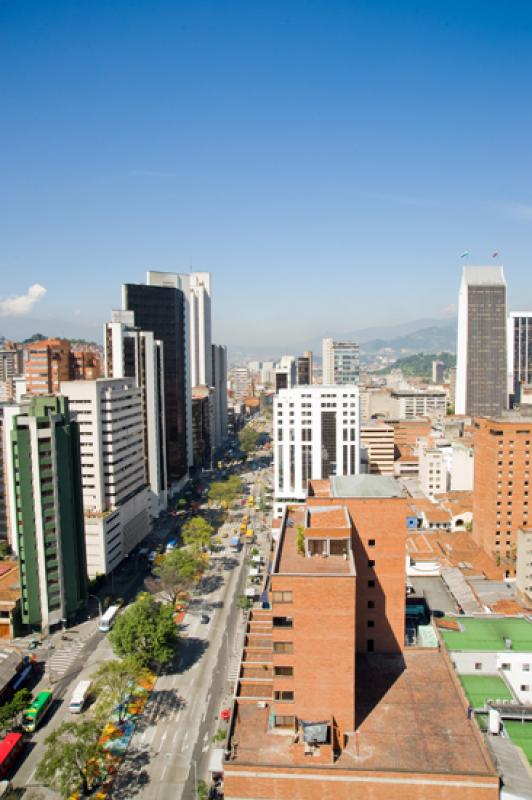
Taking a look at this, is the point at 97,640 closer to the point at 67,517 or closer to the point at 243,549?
the point at 67,517

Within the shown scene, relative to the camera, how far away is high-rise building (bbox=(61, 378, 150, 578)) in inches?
2520

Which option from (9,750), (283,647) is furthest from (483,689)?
(9,750)

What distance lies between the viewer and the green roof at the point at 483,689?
124 feet

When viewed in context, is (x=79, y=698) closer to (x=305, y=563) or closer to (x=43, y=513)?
(x=43, y=513)

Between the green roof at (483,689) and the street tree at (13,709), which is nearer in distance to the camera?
the street tree at (13,709)

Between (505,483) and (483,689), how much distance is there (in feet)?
111

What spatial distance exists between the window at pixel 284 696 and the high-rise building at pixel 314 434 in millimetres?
56381

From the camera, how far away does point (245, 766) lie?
2359 cm

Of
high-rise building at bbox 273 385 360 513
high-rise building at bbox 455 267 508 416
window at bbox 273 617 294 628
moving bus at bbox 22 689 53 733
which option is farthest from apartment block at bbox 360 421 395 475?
window at bbox 273 617 294 628

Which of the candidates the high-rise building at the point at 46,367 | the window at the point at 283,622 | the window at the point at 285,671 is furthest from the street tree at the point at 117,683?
the high-rise building at the point at 46,367

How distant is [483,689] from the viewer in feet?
128

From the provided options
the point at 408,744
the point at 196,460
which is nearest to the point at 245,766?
the point at 408,744

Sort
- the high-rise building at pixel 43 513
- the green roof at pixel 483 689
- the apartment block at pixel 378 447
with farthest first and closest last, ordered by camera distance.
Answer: the apartment block at pixel 378 447 → the high-rise building at pixel 43 513 → the green roof at pixel 483 689

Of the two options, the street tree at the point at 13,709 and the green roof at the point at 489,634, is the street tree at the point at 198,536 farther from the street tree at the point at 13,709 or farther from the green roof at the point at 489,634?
the green roof at the point at 489,634
